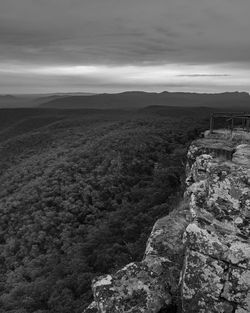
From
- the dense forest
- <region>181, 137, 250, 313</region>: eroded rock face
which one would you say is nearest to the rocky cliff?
<region>181, 137, 250, 313</region>: eroded rock face

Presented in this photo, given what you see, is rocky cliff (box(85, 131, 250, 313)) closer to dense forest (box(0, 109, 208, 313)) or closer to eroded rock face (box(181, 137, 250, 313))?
eroded rock face (box(181, 137, 250, 313))

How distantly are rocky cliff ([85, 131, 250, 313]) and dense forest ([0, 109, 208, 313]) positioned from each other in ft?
35.3

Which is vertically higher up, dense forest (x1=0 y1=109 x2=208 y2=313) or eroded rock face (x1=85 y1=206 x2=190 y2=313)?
eroded rock face (x1=85 y1=206 x2=190 y2=313)

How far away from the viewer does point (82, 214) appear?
37312mm

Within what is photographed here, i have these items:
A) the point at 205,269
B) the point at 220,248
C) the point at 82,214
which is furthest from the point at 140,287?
the point at 82,214

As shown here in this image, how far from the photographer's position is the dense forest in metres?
25.2

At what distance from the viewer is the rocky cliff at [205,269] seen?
31.0 ft

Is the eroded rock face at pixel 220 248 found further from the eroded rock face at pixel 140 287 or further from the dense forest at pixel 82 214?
the dense forest at pixel 82 214

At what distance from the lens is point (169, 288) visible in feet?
37.3

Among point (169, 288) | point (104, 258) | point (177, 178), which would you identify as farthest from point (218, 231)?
point (177, 178)

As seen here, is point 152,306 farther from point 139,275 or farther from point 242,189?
point 242,189

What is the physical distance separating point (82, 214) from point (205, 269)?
28.6m

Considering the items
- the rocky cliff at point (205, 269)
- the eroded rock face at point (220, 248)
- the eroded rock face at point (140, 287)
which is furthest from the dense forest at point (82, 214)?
the eroded rock face at point (220, 248)

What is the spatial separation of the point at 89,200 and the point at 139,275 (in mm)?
28658
